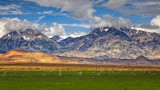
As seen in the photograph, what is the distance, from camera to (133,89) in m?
51.0

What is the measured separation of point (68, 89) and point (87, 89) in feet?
12.9

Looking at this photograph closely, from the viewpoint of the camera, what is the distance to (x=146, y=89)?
2026 inches

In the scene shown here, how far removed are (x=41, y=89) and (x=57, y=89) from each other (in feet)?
10.7

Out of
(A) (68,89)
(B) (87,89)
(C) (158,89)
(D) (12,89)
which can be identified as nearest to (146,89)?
(C) (158,89)

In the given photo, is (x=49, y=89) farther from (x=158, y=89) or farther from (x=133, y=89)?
(x=158, y=89)

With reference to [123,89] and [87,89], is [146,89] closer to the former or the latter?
[123,89]

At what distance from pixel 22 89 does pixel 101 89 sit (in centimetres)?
1615

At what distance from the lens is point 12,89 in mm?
49906

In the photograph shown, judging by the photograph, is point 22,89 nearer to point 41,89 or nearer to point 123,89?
point 41,89

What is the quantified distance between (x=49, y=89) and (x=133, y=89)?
17.4m

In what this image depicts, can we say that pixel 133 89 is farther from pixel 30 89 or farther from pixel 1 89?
pixel 1 89

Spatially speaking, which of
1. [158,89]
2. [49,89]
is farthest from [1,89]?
[158,89]

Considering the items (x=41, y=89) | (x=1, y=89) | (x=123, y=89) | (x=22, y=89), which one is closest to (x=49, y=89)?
(x=41, y=89)

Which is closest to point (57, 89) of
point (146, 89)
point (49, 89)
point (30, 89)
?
point (49, 89)
